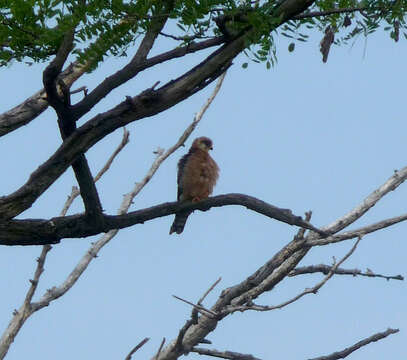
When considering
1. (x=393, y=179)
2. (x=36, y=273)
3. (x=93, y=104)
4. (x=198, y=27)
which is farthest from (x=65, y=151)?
(x=393, y=179)

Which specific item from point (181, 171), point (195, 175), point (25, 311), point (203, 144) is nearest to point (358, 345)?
point (25, 311)

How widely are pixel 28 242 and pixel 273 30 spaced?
1.97 meters

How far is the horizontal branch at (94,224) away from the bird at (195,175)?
2.71m

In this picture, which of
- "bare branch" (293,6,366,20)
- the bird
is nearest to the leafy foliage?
"bare branch" (293,6,366,20)

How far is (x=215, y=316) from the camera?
18.5 feet

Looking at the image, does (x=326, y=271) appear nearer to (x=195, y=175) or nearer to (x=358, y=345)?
(x=358, y=345)

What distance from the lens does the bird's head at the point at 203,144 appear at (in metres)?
9.71

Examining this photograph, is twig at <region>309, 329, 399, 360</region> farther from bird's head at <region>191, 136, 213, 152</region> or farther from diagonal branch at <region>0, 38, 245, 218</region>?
bird's head at <region>191, 136, 213, 152</region>

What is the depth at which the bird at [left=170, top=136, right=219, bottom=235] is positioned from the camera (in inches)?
351

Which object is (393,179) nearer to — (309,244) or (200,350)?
(309,244)

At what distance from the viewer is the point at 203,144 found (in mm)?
9742

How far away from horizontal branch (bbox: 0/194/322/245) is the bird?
271 cm

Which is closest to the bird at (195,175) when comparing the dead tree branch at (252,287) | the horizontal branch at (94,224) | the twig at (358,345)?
the dead tree branch at (252,287)

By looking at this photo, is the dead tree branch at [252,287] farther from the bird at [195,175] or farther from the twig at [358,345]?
the bird at [195,175]
